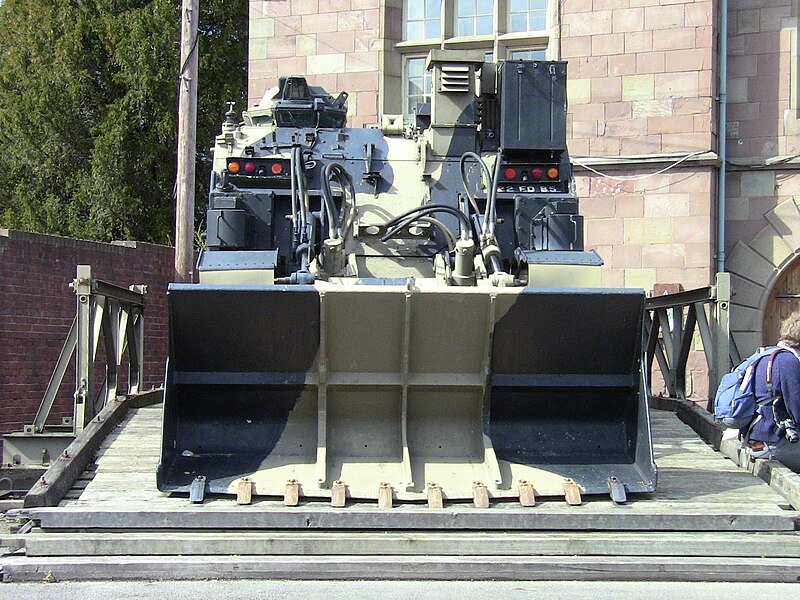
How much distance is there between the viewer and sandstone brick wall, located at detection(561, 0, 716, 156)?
13.4m

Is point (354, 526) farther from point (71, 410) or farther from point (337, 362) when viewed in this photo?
point (71, 410)

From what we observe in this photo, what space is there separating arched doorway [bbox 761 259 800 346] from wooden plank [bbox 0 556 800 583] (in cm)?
843

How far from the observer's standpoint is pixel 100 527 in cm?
591

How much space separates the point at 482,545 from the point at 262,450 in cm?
153

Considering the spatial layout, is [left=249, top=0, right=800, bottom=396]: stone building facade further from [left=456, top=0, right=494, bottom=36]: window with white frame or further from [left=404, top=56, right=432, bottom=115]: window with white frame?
[left=404, top=56, right=432, bottom=115]: window with white frame

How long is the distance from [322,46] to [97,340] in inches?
305

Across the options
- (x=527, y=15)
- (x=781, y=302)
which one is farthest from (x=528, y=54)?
(x=781, y=302)

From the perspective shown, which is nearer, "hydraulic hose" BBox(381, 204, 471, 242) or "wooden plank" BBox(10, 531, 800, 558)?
"wooden plank" BBox(10, 531, 800, 558)

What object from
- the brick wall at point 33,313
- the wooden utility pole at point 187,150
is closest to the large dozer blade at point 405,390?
the brick wall at point 33,313

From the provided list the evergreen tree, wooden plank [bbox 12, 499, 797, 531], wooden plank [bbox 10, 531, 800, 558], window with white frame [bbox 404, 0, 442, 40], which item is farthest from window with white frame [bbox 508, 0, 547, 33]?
wooden plank [bbox 10, 531, 800, 558]

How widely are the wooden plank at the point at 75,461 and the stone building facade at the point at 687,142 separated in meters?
6.28

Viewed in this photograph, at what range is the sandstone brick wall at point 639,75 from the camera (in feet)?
43.9

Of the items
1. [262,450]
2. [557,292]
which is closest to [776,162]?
[557,292]

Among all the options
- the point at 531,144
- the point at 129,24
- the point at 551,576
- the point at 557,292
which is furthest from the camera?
the point at 129,24
